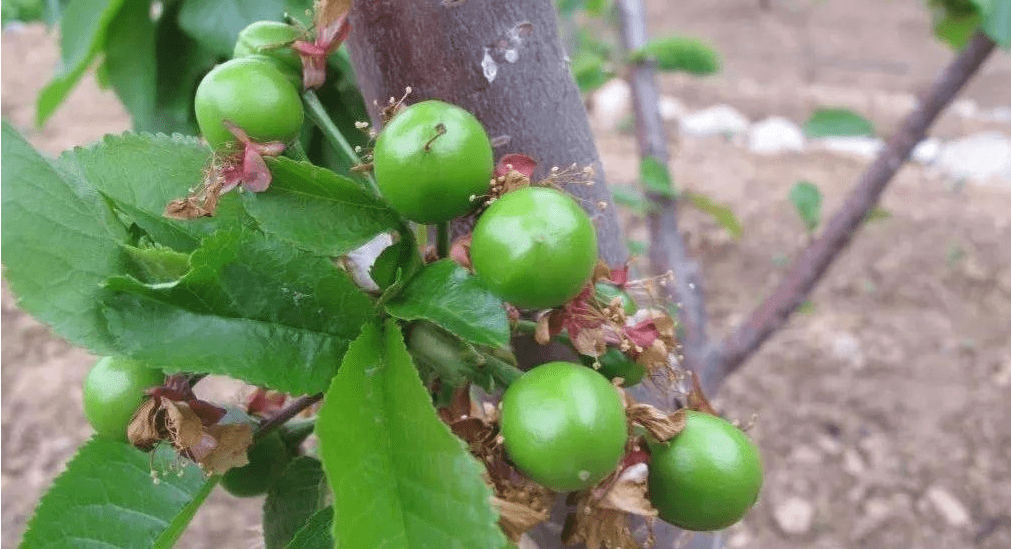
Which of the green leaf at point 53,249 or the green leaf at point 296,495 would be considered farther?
the green leaf at point 296,495

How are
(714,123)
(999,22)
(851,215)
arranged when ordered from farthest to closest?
(714,123), (851,215), (999,22)

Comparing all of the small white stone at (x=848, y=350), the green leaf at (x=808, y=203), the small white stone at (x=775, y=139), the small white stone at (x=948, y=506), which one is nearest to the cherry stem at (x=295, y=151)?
the green leaf at (x=808, y=203)

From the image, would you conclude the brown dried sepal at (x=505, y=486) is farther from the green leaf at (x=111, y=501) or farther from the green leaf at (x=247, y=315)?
the green leaf at (x=111, y=501)

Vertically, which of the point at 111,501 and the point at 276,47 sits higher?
the point at 276,47

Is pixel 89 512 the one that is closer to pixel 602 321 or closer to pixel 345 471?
pixel 345 471

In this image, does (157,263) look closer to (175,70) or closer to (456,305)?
(456,305)

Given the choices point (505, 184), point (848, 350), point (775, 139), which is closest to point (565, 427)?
point (505, 184)
